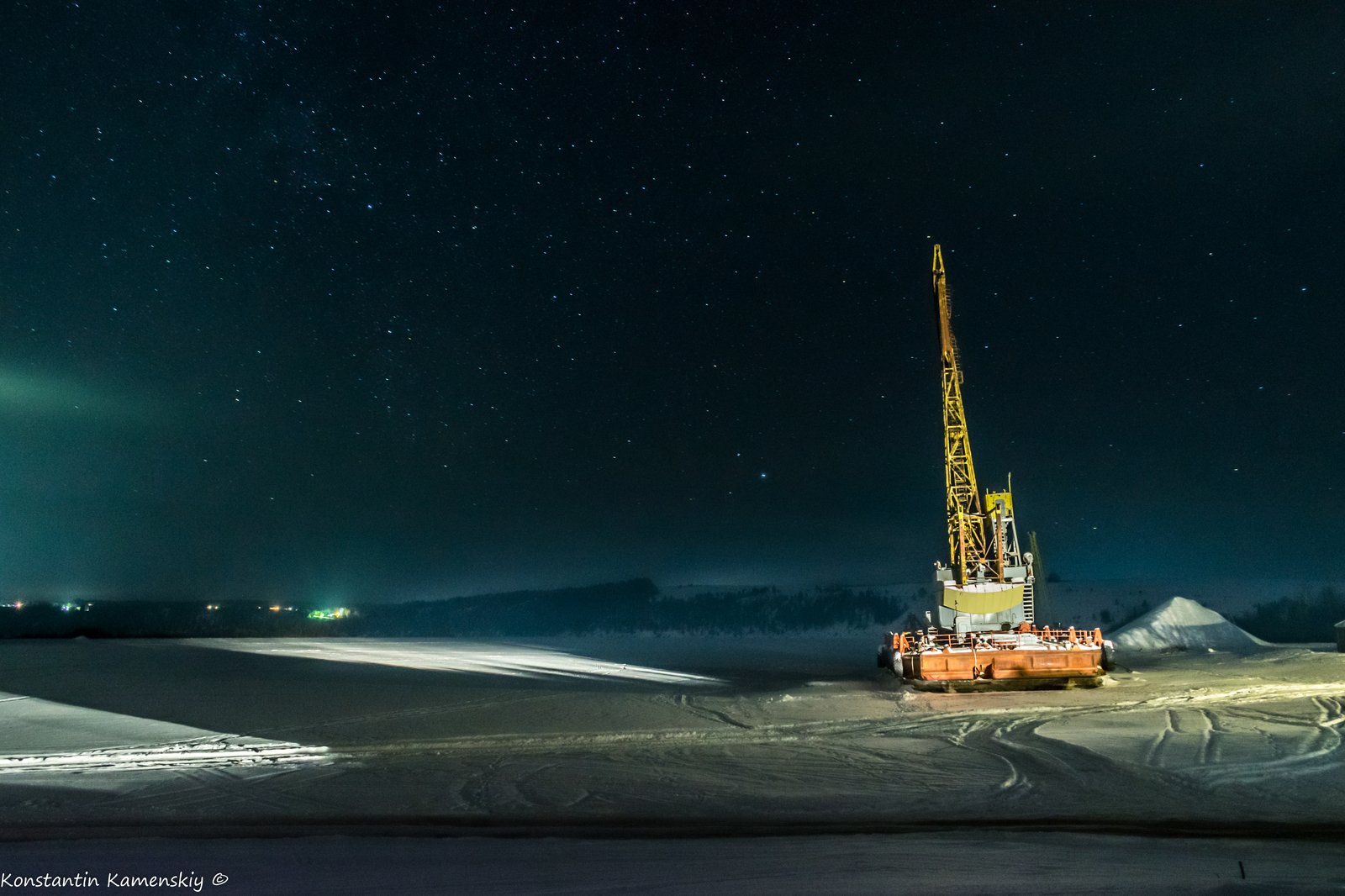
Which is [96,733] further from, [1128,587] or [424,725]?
[1128,587]

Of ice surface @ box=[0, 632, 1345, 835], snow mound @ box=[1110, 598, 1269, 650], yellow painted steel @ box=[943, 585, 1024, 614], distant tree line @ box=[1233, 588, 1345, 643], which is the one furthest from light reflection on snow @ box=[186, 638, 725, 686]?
distant tree line @ box=[1233, 588, 1345, 643]

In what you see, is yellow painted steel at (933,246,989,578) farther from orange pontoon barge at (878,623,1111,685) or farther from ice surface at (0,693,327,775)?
ice surface at (0,693,327,775)

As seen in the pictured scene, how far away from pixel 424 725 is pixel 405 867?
34.5 feet

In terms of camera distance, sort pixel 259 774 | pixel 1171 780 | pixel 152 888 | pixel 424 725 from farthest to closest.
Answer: pixel 424 725, pixel 259 774, pixel 1171 780, pixel 152 888

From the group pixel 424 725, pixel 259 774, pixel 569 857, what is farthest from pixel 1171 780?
pixel 424 725

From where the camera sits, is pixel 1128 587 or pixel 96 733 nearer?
pixel 96 733

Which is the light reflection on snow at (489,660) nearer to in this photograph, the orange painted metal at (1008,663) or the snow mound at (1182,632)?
the orange painted metal at (1008,663)

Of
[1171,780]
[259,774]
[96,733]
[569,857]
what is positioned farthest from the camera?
[96,733]

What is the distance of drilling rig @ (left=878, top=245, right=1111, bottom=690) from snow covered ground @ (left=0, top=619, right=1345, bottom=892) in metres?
1.43

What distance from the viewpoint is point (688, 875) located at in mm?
7234

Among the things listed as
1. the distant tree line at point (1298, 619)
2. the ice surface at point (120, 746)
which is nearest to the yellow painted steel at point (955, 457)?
the ice surface at point (120, 746)

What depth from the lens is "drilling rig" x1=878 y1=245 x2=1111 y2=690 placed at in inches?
979

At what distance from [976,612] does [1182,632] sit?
79.6ft

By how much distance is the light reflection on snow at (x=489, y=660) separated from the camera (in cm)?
3212
